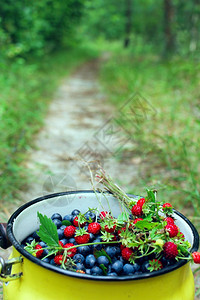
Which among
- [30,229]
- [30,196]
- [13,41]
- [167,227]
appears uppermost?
[13,41]

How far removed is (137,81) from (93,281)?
449 centimetres

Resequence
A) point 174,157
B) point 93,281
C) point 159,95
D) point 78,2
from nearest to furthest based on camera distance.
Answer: point 93,281, point 174,157, point 159,95, point 78,2

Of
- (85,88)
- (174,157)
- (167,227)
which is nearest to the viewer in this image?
(167,227)

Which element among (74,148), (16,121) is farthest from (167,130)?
(16,121)

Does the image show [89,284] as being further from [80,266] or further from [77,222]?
[77,222]

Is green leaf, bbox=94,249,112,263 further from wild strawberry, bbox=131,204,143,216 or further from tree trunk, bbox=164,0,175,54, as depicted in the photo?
tree trunk, bbox=164,0,175,54

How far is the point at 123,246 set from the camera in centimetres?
97

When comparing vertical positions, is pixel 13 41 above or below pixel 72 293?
above

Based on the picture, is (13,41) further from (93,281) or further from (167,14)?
(93,281)

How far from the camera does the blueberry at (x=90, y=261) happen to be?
944 millimetres

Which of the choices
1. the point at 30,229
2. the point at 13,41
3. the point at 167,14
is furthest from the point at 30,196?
the point at 167,14

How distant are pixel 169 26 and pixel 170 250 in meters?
8.16

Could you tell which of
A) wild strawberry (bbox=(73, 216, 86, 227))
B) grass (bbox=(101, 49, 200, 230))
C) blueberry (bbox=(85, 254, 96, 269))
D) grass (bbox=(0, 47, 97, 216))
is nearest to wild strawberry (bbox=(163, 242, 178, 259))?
blueberry (bbox=(85, 254, 96, 269))

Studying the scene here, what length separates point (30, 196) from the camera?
2293 mm
